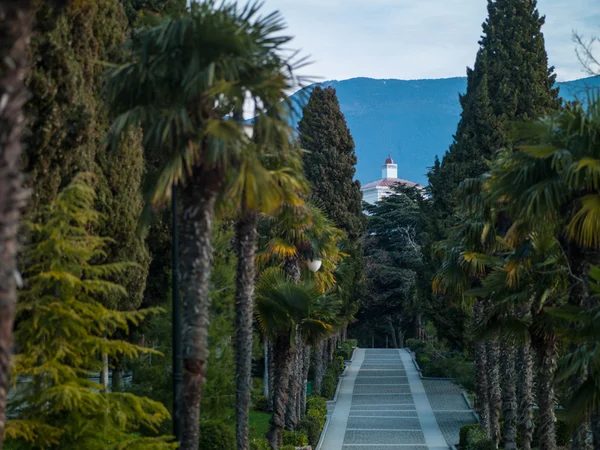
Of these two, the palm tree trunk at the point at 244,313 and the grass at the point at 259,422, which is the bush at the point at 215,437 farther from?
the grass at the point at 259,422

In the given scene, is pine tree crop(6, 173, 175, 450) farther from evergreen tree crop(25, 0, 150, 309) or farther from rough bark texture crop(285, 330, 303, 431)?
rough bark texture crop(285, 330, 303, 431)

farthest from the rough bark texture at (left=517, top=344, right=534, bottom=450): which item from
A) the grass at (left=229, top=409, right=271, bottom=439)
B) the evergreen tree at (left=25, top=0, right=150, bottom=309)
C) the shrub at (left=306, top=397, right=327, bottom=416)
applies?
the shrub at (left=306, top=397, right=327, bottom=416)

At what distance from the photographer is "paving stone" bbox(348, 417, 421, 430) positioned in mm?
33562

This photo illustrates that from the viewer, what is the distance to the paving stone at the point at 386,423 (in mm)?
33562

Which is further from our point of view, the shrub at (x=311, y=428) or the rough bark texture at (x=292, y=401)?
the shrub at (x=311, y=428)

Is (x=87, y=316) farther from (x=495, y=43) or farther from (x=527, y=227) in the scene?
(x=495, y=43)

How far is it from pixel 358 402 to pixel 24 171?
97.0 feet

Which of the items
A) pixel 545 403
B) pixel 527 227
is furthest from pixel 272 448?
pixel 527 227

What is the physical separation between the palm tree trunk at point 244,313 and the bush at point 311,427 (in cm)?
1176

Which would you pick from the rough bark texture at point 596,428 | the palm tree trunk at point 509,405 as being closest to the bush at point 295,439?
the palm tree trunk at point 509,405

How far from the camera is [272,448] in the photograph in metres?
23.0

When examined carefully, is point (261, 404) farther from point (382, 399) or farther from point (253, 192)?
point (253, 192)

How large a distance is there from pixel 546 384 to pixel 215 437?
6715 mm

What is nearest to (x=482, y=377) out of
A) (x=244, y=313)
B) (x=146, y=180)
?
(x=244, y=313)
